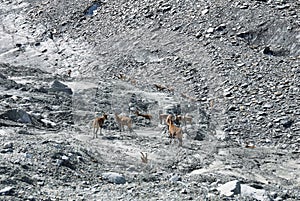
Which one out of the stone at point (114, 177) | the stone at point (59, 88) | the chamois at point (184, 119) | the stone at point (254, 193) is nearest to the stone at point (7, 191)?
the stone at point (114, 177)

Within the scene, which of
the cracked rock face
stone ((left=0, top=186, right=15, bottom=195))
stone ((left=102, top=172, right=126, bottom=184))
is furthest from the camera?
the cracked rock face

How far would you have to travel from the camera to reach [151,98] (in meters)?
22.4

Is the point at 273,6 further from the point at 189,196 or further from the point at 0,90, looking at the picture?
the point at 189,196

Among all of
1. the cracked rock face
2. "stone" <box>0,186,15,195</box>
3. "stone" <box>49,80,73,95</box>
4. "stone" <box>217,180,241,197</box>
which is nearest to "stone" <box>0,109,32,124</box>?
the cracked rock face

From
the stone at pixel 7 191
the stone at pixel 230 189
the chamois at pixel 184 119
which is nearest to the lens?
the stone at pixel 7 191

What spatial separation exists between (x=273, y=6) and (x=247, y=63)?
554 cm

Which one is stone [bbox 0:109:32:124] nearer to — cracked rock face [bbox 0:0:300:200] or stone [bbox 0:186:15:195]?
cracked rock face [bbox 0:0:300:200]

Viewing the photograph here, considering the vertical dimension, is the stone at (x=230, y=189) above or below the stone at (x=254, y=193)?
above

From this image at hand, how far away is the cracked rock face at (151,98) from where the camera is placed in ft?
38.5

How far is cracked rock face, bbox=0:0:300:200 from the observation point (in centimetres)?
1175

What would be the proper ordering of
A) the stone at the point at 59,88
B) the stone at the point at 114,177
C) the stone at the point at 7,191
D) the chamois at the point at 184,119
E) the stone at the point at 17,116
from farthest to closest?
the stone at the point at 59,88
the chamois at the point at 184,119
the stone at the point at 17,116
the stone at the point at 114,177
the stone at the point at 7,191

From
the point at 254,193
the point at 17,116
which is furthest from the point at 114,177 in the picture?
the point at 17,116

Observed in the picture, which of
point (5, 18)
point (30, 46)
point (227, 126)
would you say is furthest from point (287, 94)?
point (5, 18)

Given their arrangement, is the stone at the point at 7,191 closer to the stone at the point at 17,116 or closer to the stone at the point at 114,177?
the stone at the point at 114,177
